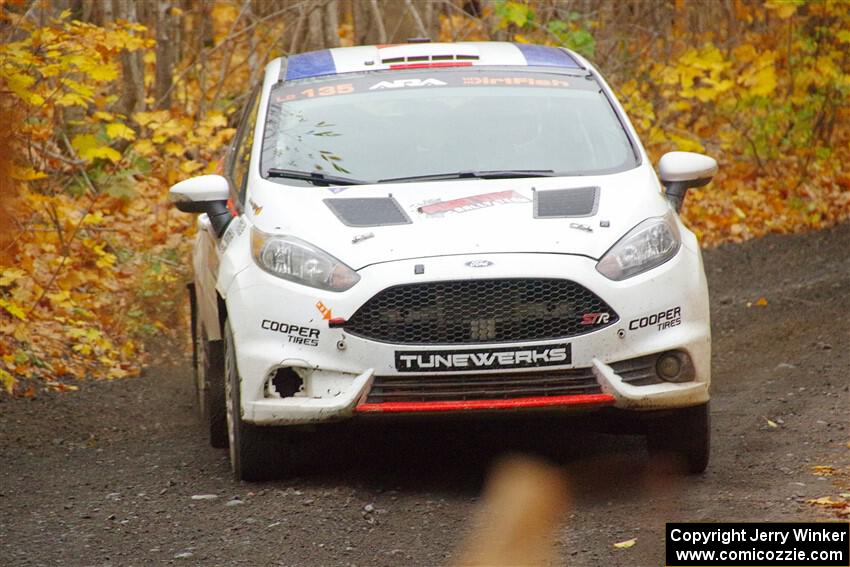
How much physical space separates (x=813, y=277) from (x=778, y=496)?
630 centimetres

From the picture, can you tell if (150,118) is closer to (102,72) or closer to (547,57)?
(102,72)

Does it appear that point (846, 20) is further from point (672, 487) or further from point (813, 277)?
point (672, 487)

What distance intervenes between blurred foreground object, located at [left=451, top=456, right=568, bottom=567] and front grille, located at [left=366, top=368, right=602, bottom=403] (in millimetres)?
451

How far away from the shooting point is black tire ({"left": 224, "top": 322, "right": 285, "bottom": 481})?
20.4 feet

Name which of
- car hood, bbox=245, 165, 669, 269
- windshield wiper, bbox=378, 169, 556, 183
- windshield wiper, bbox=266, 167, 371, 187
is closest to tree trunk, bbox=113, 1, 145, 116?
windshield wiper, bbox=266, 167, 371, 187

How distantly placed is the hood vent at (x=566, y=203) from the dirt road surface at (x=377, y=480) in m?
0.93

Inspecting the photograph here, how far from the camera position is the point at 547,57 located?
7.94 metres

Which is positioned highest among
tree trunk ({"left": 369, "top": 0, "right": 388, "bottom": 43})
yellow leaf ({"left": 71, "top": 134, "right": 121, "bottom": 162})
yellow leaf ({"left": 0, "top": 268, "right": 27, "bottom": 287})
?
yellow leaf ({"left": 71, "top": 134, "right": 121, "bottom": 162})

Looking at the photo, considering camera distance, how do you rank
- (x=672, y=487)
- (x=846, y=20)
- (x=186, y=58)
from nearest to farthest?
(x=672, y=487) < (x=846, y=20) < (x=186, y=58)

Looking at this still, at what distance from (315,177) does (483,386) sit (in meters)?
1.45

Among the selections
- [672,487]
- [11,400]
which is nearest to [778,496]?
[672,487]

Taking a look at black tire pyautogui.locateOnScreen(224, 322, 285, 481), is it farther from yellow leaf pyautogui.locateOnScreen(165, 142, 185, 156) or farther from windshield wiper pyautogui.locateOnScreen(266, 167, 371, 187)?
yellow leaf pyautogui.locateOnScreen(165, 142, 185, 156)

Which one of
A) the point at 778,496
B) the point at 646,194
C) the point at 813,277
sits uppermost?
the point at 646,194

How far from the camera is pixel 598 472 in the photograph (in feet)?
21.3
